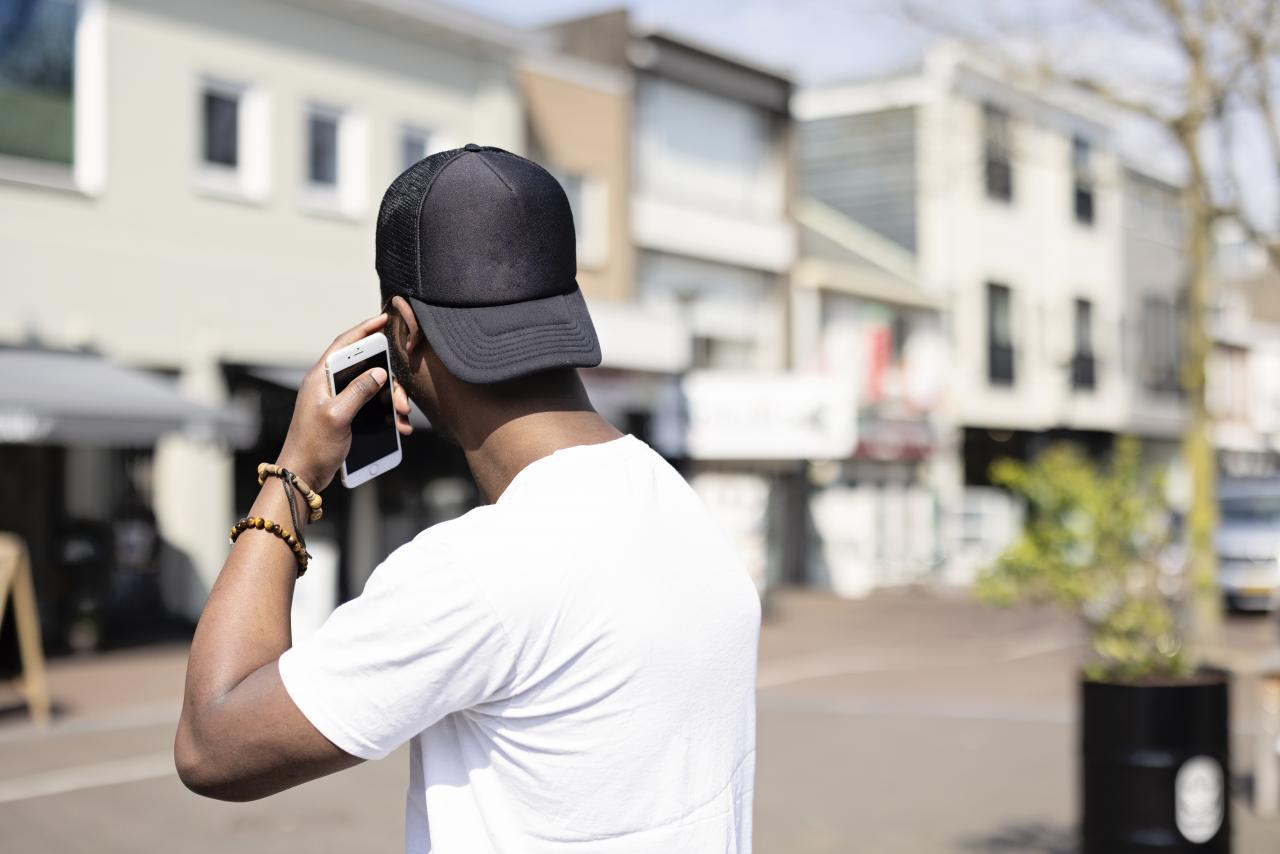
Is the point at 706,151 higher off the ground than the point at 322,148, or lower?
higher

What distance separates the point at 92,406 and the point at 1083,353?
2599cm

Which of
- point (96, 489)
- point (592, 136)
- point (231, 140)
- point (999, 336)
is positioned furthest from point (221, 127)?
point (999, 336)

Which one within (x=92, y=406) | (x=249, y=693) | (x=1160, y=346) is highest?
(x=1160, y=346)

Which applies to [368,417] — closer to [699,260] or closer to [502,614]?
[502,614]

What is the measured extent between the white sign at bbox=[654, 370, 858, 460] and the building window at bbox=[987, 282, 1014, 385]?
10296 millimetres

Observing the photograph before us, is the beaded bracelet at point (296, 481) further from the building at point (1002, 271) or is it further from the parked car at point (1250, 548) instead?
the building at point (1002, 271)

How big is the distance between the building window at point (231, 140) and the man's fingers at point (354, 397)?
15.5 m

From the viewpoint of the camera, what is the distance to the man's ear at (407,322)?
171cm

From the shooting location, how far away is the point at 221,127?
55.9 feet

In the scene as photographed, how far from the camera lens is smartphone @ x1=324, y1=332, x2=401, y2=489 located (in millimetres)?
1774

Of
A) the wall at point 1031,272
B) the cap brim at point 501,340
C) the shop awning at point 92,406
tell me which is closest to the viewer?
the cap brim at point 501,340

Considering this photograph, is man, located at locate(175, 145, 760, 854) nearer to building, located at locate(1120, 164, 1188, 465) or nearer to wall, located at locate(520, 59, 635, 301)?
wall, located at locate(520, 59, 635, 301)

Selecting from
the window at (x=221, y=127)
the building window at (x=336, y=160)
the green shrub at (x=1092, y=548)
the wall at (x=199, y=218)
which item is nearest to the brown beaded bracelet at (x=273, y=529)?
the green shrub at (x=1092, y=548)

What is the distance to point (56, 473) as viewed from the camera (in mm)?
15883
